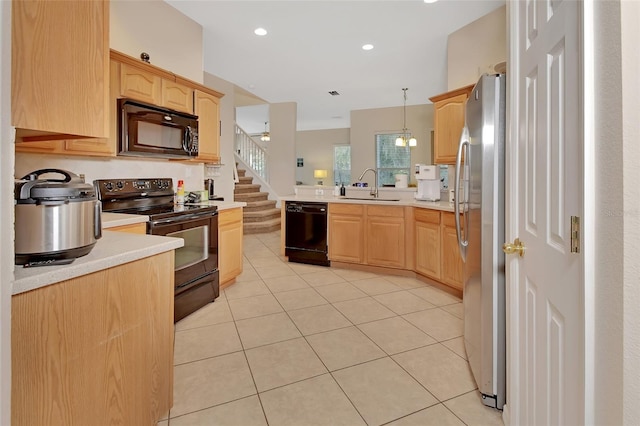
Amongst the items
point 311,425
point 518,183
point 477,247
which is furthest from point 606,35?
point 311,425

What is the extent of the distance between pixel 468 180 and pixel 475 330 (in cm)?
87

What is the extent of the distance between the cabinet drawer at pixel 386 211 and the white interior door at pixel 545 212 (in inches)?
98.9

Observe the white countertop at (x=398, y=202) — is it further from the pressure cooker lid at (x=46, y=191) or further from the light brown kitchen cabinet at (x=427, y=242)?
the pressure cooker lid at (x=46, y=191)

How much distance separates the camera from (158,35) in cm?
339

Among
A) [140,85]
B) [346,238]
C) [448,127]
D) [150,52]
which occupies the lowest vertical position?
[346,238]

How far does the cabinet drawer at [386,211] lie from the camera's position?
4.02 metres

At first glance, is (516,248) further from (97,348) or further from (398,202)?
(398,202)

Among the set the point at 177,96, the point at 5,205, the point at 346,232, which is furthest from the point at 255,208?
the point at 5,205

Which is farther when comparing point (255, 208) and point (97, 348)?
point (255, 208)

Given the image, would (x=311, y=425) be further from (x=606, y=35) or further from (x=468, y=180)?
(x=606, y=35)

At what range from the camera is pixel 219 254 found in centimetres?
338

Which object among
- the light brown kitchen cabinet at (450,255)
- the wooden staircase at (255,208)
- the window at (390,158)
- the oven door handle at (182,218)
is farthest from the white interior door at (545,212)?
the window at (390,158)

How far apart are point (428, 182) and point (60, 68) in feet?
12.3

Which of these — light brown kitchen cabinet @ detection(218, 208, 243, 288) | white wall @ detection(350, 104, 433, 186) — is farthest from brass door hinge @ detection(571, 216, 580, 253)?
white wall @ detection(350, 104, 433, 186)
